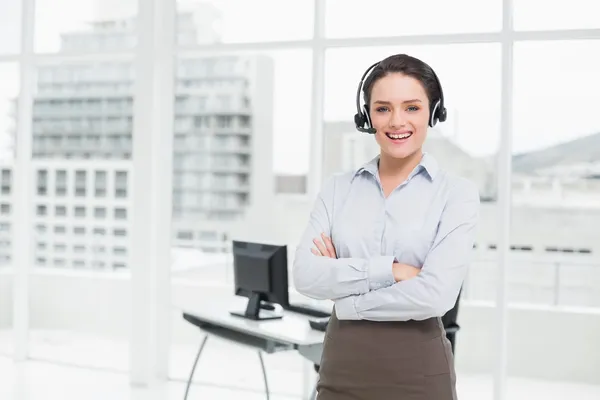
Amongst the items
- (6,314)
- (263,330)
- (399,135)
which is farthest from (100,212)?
(399,135)

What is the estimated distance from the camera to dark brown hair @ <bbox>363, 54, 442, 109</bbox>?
5.36 ft

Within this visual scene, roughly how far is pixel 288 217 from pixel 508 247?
2.88 m

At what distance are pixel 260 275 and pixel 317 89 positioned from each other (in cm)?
144

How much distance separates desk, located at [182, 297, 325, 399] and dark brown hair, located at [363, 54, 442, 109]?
166 cm

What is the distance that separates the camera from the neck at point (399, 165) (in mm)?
1708

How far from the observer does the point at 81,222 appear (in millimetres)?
7289

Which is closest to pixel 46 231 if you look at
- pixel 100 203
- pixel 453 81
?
pixel 100 203

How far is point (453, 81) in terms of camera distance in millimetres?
5148

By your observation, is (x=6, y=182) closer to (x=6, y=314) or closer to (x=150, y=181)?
(x=6, y=314)

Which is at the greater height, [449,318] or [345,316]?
[345,316]

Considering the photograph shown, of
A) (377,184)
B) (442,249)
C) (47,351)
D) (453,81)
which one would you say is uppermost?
(453,81)

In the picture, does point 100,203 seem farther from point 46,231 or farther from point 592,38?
point 592,38

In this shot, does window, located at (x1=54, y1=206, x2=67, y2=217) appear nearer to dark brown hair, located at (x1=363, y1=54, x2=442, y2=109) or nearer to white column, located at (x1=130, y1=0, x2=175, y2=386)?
white column, located at (x1=130, y1=0, x2=175, y2=386)

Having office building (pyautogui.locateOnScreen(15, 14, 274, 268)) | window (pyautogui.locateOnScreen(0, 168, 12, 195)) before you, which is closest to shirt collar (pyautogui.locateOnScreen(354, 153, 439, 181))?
office building (pyautogui.locateOnScreen(15, 14, 274, 268))
